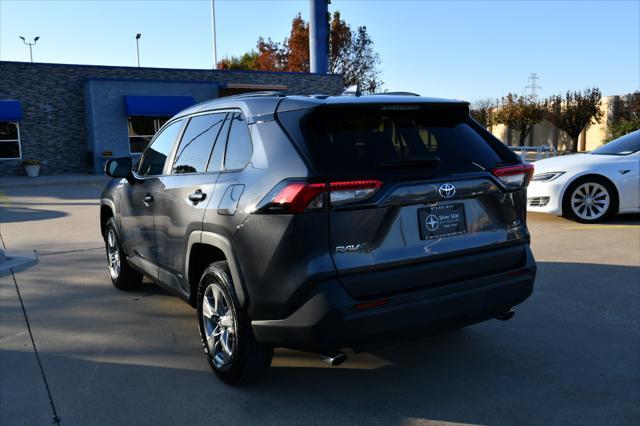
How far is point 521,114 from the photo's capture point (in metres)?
48.6

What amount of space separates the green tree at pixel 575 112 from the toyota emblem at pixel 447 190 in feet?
155

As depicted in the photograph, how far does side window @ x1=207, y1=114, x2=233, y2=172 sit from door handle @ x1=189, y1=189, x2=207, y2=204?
0.55 feet

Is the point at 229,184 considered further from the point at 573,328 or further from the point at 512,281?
the point at 573,328

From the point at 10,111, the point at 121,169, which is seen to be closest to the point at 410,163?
the point at 121,169

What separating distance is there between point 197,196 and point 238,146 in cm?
48

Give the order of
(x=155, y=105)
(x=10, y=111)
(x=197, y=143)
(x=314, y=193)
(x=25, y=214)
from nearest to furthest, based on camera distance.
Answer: (x=314, y=193), (x=197, y=143), (x=25, y=214), (x=10, y=111), (x=155, y=105)

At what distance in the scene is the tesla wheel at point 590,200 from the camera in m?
8.91

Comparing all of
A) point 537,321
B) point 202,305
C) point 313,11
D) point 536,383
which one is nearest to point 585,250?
point 537,321

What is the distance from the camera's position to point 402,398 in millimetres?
3412

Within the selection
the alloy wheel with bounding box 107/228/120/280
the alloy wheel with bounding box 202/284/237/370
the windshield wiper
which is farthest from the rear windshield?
the alloy wheel with bounding box 107/228/120/280

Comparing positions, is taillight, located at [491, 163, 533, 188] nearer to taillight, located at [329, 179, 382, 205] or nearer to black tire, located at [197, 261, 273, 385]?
taillight, located at [329, 179, 382, 205]

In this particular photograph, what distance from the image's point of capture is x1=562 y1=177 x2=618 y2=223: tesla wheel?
8906 millimetres

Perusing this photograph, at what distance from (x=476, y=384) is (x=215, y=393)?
5.26 ft

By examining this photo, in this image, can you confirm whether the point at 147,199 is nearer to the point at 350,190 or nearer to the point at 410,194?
the point at 350,190
